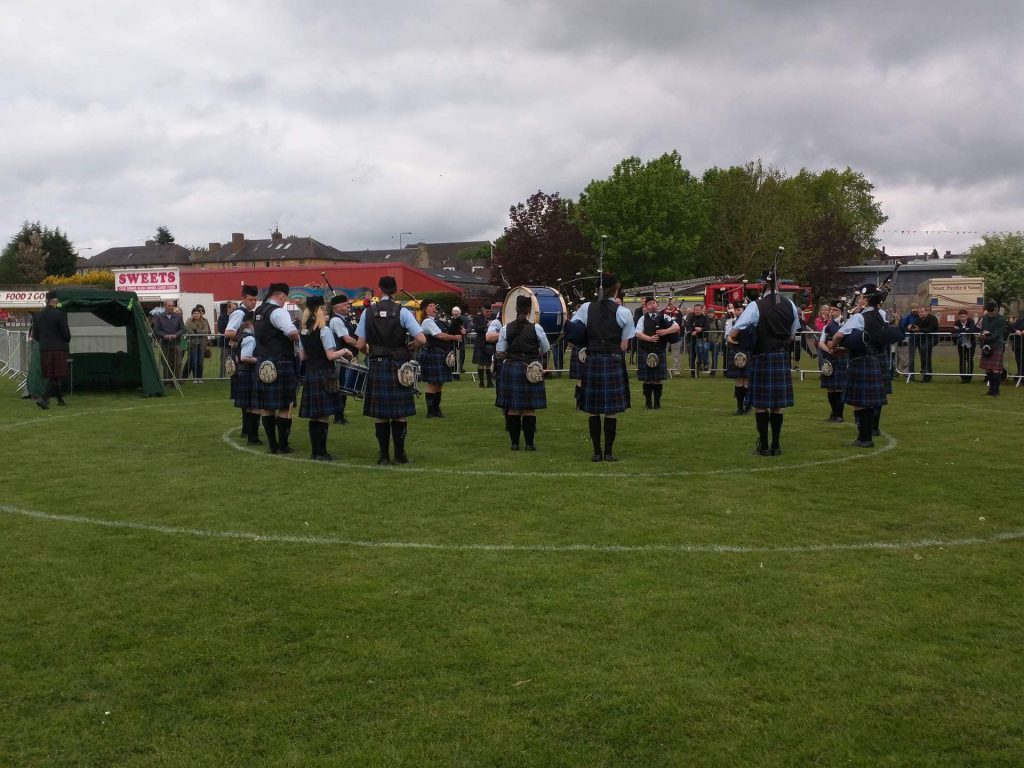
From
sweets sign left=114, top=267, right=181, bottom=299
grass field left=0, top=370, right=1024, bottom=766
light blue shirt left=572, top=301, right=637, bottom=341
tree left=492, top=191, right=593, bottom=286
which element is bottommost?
→ grass field left=0, top=370, right=1024, bottom=766

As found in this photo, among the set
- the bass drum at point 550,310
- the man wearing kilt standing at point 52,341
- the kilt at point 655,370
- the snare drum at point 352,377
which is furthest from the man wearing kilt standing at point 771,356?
the man wearing kilt standing at point 52,341

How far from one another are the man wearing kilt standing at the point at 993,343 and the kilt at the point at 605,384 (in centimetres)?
1028

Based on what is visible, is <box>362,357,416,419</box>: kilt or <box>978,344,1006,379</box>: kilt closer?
<box>362,357,416,419</box>: kilt

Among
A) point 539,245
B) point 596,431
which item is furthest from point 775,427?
point 539,245

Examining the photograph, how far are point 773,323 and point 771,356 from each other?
322 millimetres

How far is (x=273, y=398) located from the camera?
31.2 ft

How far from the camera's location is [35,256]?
67812 millimetres

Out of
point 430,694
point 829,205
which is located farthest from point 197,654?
point 829,205

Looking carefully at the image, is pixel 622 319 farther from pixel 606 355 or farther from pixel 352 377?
pixel 352 377

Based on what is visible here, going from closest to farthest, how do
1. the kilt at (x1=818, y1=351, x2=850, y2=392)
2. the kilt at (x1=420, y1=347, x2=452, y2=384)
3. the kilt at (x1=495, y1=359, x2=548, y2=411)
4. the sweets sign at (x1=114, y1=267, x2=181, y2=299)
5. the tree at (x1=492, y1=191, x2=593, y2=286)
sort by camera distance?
the kilt at (x1=495, y1=359, x2=548, y2=411) → the kilt at (x1=818, y1=351, x2=850, y2=392) → the kilt at (x1=420, y1=347, x2=452, y2=384) → the sweets sign at (x1=114, y1=267, x2=181, y2=299) → the tree at (x1=492, y1=191, x2=593, y2=286)

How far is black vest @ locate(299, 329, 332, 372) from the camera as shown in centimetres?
918

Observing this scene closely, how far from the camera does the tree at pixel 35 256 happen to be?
67.7 m

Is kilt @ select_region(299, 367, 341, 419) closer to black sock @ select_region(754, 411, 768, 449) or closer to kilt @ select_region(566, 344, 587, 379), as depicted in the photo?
kilt @ select_region(566, 344, 587, 379)

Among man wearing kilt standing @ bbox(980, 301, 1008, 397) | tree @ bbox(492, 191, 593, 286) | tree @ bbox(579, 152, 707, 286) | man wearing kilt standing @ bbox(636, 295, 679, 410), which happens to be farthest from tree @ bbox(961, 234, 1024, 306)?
man wearing kilt standing @ bbox(636, 295, 679, 410)
